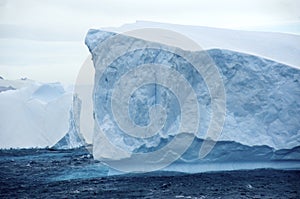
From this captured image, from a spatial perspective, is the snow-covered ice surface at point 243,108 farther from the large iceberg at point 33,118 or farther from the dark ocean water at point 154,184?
the large iceberg at point 33,118

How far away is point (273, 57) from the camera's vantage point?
35.5 feet

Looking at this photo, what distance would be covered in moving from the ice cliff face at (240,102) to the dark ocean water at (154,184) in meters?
0.70

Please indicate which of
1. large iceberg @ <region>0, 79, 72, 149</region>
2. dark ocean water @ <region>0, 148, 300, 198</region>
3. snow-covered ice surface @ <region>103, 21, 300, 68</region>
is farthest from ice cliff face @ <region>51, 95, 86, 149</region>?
snow-covered ice surface @ <region>103, 21, 300, 68</region>

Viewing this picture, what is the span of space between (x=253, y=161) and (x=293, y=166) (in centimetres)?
88

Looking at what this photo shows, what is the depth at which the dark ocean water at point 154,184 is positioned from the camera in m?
8.81

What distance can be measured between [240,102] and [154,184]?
97.2 inches

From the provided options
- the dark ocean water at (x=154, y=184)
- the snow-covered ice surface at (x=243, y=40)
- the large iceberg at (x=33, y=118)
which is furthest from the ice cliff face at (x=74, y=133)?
the snow-covered ice surface at (x=243, y=40)

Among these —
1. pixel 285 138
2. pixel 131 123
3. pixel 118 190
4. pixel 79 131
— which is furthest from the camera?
pixel 79 131

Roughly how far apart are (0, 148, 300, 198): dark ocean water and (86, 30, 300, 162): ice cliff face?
703 millimetres

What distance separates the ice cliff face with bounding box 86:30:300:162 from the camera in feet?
32.9

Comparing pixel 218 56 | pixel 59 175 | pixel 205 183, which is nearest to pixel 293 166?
pixel 205 183

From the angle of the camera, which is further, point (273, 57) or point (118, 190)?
point (273, 57)

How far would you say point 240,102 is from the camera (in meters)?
10.2

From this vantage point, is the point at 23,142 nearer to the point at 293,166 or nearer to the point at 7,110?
the point at 7,110
